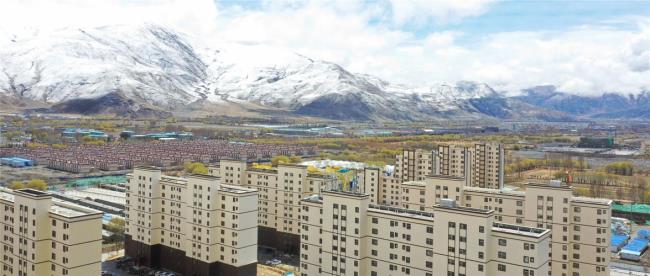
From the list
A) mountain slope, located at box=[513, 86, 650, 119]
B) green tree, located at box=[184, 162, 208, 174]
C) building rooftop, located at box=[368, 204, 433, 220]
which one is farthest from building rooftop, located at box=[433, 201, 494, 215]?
mountain slope, located at box=[513, 86, 650, 119]

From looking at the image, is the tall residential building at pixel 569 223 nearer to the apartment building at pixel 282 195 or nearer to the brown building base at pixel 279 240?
the apartment building at pixel 282 195

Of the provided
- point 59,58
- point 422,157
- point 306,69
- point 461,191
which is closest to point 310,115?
point 306,69

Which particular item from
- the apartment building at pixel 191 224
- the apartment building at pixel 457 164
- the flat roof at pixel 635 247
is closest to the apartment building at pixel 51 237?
the apartment building at pixel 191 224

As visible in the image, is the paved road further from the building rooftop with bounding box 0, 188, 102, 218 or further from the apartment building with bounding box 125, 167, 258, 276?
the building rooftop with bounding box 0, 188, 102, 218

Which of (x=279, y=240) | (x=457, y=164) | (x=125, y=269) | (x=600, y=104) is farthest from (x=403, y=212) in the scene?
(x=600, y=104)

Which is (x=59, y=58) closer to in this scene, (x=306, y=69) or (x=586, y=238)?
(x=306, y=69)

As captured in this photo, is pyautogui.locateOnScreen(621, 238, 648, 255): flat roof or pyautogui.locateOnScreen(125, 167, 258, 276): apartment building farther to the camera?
pyautogui.locateOnScreen(621, 238, 648, 255): flat roof
